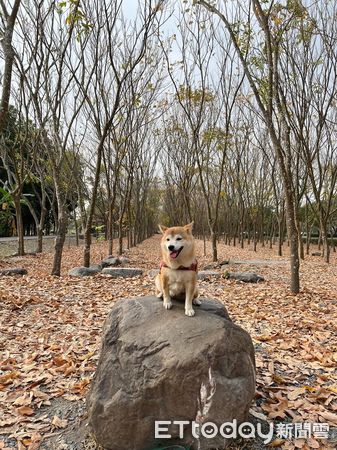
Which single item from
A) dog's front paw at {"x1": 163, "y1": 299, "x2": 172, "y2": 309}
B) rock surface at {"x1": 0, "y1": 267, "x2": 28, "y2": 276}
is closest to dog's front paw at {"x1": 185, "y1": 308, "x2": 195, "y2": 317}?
dog's front paw at {"x1": 163, "y1": 299, "x2": 172, "y2": 309}

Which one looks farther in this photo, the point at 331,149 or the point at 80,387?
the point at 331,149

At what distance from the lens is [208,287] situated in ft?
31.6

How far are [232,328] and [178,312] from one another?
0.67 meters

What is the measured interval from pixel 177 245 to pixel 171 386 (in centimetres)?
145

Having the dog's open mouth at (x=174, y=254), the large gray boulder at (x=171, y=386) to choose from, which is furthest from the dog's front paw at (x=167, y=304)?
the dog's open mouth at (x=174, y=254)

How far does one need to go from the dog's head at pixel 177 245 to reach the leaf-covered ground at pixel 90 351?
74.4 inches

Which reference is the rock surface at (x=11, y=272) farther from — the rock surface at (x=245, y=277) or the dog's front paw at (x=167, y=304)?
the dog's front paw at (x=167, y=304)

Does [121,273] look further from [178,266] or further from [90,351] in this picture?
[178,266]

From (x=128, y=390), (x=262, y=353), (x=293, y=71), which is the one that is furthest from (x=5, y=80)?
(x=293, y=71)

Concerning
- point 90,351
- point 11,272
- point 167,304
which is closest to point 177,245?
point 167,304

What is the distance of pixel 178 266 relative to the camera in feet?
13.1

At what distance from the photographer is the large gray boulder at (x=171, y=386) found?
3.27 meters

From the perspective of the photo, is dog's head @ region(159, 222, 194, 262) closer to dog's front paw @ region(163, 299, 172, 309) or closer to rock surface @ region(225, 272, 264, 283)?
dog's front paw @ region(163, 299, 172, 309)

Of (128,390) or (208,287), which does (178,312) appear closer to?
(128,390)
